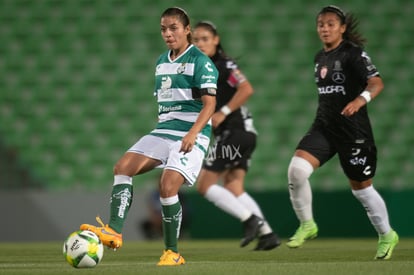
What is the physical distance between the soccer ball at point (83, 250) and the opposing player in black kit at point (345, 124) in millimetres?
1936

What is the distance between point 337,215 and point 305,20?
144 inches

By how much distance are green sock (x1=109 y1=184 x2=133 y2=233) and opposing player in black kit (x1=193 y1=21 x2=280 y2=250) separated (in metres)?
2.07

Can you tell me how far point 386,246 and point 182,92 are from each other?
1.83 meters

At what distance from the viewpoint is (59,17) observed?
46.8 ft

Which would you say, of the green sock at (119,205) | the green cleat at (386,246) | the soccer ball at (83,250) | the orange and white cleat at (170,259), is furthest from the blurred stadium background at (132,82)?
the soccer ball at (83,250)

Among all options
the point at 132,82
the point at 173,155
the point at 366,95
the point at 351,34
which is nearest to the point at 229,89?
the point at 351,34

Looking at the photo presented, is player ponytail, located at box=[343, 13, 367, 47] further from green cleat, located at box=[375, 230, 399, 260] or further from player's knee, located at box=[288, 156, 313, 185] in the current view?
green cleat, located at box=[375, 230, 399, 260]

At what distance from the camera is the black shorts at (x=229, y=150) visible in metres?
8.62

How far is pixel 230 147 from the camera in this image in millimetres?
8664

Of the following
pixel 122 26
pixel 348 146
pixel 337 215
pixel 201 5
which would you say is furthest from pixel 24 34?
pixel 348 146

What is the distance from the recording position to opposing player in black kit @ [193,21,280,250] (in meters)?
8.34

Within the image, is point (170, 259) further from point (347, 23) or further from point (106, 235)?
point (347, 23)

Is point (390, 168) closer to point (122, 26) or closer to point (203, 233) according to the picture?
point (203, 233)

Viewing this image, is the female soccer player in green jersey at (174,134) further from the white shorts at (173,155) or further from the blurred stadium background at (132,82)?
the blurred stadium background at (132,82)
